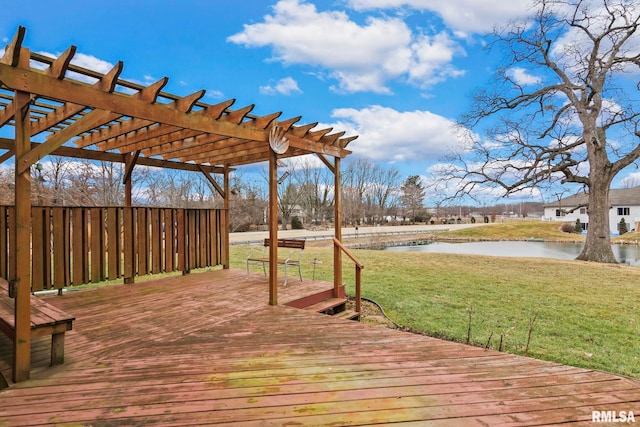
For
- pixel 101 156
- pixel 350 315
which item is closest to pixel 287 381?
pixel 350 315

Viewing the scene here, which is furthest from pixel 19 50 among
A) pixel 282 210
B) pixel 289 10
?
pixel 282 210

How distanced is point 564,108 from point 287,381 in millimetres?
16830

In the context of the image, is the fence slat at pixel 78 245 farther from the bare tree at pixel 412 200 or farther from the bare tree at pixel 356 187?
the bare tree at pixel 412 200

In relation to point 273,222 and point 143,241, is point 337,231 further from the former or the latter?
point 143,241

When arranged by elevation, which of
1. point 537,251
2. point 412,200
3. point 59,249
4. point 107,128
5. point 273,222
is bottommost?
point 537,251

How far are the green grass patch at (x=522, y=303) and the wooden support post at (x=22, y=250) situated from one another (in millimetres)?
4723

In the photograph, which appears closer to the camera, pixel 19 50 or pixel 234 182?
pixel 19 50

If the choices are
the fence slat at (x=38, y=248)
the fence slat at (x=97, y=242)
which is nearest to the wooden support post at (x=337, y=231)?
the fence slat at (x=97, y=242)

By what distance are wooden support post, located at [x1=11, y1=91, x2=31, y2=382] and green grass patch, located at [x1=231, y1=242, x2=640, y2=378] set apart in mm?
4723

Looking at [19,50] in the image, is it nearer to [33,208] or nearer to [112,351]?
[112,351]

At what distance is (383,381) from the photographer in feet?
7.81

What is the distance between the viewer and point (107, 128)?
4738 millimetres

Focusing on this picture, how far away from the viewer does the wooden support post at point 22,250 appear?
93.0 inches

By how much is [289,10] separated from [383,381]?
30.1 feet
